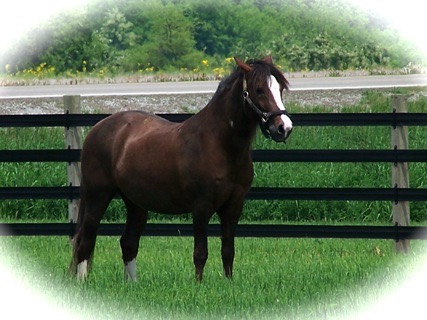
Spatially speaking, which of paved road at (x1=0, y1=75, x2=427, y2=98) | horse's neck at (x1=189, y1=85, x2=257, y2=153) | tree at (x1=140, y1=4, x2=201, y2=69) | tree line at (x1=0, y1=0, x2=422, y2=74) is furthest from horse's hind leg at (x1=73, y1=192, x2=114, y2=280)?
tree at (x1=140, y1=4, x2=201, y2=69)

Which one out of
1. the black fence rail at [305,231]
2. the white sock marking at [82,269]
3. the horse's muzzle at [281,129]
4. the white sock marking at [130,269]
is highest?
the horse's muzzle at [281,129]

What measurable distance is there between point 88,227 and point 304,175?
17.9 ft

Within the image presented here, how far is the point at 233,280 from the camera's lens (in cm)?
850

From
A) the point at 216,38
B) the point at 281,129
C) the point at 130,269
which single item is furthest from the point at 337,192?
the point at 216,38

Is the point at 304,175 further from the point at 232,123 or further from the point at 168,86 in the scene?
the point at 168,86

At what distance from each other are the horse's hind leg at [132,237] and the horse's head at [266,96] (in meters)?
1.64

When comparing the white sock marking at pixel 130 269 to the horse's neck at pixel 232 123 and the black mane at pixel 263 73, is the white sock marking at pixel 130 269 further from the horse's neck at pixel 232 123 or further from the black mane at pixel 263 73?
the black mane at pixel 263 73

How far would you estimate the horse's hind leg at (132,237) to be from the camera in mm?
9141

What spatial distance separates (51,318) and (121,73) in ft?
57.4

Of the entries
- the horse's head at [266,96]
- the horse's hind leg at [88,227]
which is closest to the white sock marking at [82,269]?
the horse's hind leg at [88,227]

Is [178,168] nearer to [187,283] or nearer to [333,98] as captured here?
[187,283]

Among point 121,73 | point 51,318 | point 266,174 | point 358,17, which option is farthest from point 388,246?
point 121,73

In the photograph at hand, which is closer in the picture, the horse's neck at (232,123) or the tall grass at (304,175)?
the horse's neck at (232,123)

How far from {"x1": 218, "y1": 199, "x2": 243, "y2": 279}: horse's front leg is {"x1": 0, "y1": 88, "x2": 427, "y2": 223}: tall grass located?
3.98 metres
